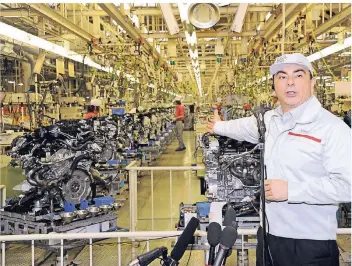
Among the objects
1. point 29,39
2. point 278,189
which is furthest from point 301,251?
point 29,39

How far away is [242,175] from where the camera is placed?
424 centimetres

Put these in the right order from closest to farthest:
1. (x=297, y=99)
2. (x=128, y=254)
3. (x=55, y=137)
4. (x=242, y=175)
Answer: (x=297, y=99) < (x=242, y=175) < (x=128, y=254) < (x=55, y=137)

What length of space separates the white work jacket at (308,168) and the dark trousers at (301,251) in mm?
30

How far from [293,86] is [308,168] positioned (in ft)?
1.28

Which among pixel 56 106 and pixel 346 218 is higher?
pixel 56 106

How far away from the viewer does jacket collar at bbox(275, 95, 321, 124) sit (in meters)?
2.06

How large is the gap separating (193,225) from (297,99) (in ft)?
2.81

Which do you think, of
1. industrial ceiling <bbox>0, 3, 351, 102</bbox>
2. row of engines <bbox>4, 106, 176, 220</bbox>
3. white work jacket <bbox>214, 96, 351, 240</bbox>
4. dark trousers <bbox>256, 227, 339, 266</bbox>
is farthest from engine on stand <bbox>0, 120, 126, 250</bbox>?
white work jacket <bbox>214, 96, 351, 240</bbox>

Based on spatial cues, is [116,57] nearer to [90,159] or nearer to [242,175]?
[90,159]

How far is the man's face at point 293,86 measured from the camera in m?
2.11

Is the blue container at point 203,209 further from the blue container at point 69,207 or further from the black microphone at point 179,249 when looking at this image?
the black microphone at point 179,249

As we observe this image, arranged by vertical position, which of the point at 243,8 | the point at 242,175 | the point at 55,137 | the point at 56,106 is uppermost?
the point at 243,8

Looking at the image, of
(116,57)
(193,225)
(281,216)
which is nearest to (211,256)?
(193,225)

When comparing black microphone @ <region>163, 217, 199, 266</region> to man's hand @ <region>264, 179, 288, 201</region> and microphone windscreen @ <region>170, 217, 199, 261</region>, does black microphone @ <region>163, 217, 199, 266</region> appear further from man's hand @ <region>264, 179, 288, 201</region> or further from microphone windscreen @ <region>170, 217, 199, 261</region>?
man's hand @ <region>264, 179, 288, 201</region>
